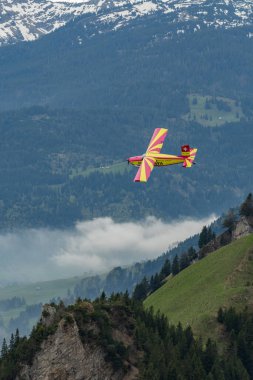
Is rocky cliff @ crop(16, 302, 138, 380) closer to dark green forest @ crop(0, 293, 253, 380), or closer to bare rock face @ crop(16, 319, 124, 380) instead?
bare rock face @ crop(16, 319, 124, 380)

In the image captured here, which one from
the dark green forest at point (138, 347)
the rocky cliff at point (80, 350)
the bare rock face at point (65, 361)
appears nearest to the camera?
the bare rock face at point (65, 361)

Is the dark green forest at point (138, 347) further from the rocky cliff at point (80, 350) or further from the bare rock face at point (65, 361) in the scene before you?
the bare rock face at point (65, 361)

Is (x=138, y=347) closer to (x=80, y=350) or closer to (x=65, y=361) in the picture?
(x=80, y=350)

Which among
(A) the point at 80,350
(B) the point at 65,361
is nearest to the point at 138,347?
(A) the point at 80,350

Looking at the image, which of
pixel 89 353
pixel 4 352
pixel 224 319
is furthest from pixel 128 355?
pixel 224 319

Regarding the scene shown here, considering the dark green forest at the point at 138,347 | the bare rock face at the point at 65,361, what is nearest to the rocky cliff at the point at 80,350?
the bare rock face at the point at 65,361

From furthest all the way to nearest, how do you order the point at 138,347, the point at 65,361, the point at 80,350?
the point at 138,347 < the point at 80,350 < the point at 65,361

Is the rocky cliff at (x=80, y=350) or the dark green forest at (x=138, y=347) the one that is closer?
the rocky cliff at (x=80, y=350)

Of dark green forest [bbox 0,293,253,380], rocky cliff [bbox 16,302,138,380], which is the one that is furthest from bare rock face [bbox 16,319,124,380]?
dark green forest [bbox 0,293,253,380]

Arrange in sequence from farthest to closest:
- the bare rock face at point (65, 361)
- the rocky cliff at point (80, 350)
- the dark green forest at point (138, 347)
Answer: the dark green forest at point (138, 347), the rocky cliff at point (80, 350), the bare rock face at point (65, 361)

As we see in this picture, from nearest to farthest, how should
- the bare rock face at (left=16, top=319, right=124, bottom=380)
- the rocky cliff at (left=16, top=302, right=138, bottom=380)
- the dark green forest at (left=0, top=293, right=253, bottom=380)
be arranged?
1. the bare rock face at (left=16, top=319, right=124, bottom=380)
2. the rocky cliff at (left=16, top=302, right=138, bottom=380)
3. the dark green forest at (left=0, top=293, right=253, bottom=380)

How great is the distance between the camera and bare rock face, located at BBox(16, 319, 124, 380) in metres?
156

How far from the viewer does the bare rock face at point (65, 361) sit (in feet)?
512

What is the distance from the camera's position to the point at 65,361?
516 ft
